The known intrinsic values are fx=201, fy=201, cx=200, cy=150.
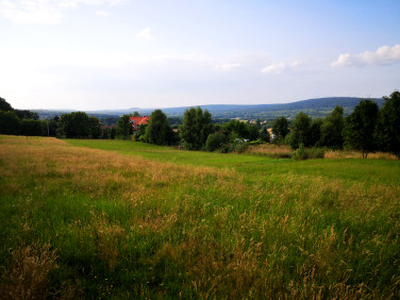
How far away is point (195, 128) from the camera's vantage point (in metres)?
56.6

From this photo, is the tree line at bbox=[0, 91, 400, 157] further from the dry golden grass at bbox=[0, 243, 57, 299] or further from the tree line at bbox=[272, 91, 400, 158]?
the dry golden grass at bbox=[0, 243, 57, 299]

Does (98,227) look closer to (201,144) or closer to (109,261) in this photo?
(109,261)

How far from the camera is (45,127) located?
3147 inches

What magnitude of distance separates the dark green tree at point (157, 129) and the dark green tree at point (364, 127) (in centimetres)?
4962

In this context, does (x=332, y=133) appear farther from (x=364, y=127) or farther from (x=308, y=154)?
(x=308, y=154)

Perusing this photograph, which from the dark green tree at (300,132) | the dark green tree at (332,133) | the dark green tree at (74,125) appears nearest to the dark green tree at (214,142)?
the dark green tree at (300,132)

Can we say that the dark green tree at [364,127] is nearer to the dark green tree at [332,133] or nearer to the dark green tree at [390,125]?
the dark green tree at [390,125]

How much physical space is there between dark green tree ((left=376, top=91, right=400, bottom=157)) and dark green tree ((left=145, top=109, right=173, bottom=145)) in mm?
52133

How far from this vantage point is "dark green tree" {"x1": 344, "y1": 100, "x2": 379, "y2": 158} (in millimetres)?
23422

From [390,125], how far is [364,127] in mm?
2345

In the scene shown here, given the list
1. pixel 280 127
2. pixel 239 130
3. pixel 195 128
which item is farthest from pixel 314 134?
pixel 239 130

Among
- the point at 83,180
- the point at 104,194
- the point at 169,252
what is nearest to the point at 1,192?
the point at 83,180

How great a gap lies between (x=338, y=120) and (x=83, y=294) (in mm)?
56641

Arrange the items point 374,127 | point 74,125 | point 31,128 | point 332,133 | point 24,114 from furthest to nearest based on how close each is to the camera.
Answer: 1. point 24,114
2. point 74,125
3. point 31,128
4. point 332,133
5. point 374,127
